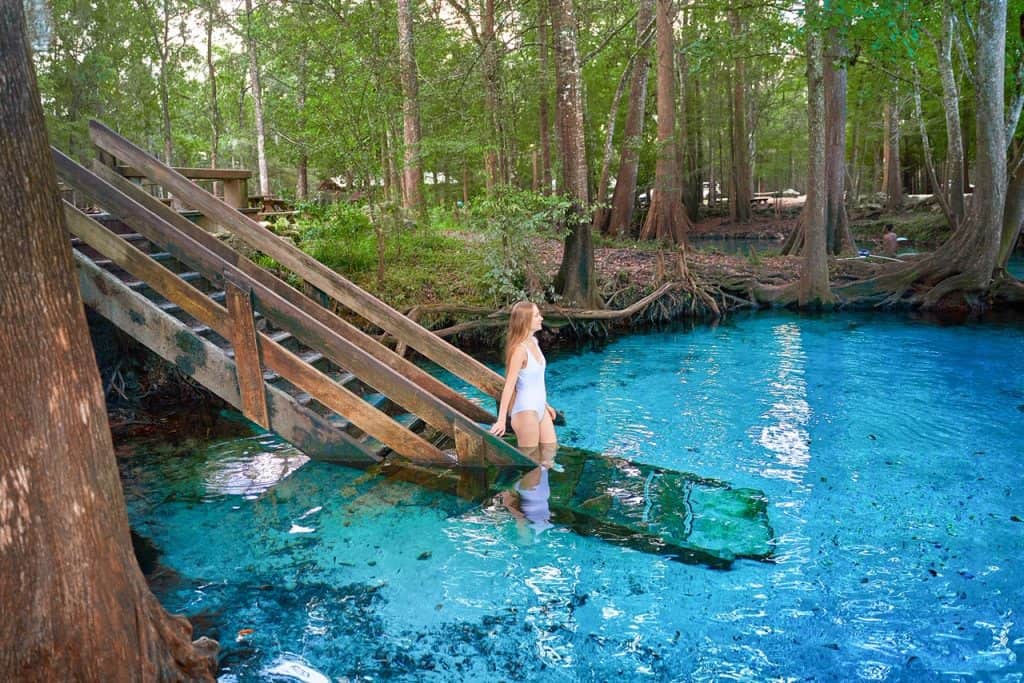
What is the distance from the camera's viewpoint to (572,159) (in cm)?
1452

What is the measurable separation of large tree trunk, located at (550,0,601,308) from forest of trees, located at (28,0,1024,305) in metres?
0.04

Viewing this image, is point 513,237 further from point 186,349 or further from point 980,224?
point 980,224

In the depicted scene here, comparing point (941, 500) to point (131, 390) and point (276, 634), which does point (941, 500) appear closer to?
point (276, 634)

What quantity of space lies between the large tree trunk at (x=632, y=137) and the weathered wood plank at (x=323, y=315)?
1495 cm

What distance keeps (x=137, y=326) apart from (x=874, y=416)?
895 centimetres

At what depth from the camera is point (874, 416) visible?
34.1ft

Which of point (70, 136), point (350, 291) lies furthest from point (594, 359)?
point (70, 136)

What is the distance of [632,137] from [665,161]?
1558 mm

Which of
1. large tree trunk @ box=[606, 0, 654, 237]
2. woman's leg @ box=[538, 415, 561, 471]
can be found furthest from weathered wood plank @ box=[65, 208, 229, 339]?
large tree trunk @ box=[606, 0, 654, 237]

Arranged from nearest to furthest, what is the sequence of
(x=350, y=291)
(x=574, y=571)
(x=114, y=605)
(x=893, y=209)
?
(x=114, y=605)
(x=574, y=571)
(x=350, y=291)
(x=893, y=209)

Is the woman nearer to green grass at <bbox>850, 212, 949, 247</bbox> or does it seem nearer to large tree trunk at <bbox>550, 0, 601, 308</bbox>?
large tree trunk at <bbox>550, 0, 601, 308</bbox>

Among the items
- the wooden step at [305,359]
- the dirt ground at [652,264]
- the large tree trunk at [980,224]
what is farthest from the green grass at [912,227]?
the wooden step at [305,359]

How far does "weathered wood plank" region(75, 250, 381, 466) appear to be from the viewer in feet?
24.5

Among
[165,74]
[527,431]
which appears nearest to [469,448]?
[527,431]
